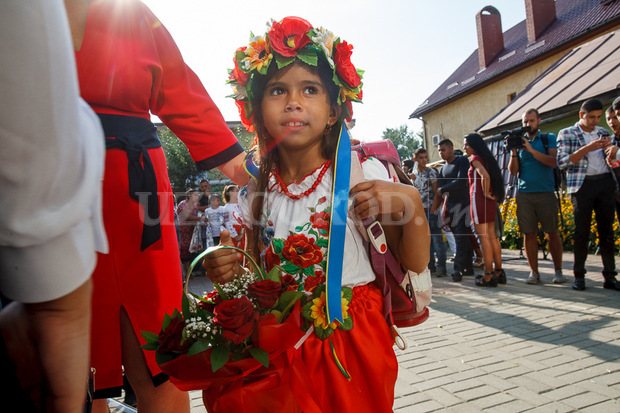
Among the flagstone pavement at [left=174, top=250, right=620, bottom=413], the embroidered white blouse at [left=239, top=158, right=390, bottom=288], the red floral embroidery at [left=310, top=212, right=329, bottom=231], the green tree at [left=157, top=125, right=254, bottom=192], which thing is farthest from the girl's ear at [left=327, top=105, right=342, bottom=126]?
the green tree at [left=157, top=125, right=254, bottom=192]

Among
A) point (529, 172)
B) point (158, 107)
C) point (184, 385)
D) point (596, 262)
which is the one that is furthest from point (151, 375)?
point (596, 262)

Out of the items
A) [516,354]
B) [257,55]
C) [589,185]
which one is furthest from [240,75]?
[589,185]

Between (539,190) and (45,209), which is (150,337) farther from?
(539,190)

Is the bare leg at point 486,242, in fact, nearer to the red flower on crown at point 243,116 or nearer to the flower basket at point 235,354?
the red flower on crown at point 243,116

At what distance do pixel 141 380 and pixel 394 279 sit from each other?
104 cm

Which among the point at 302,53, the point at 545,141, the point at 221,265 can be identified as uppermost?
the point at 545,141

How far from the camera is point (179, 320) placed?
51.7 inches

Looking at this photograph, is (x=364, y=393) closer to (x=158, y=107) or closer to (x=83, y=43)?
(x=158, y=107)

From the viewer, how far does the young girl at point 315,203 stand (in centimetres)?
159

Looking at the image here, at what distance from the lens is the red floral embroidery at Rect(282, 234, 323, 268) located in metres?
1.63

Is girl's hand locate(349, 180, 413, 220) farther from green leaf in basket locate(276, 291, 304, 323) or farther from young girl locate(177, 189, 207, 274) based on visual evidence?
young girl locate(177, 189, 207, 274)

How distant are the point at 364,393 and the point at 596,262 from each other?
Result: 24.8 ft

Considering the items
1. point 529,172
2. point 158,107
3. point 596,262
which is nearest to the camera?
point 158,107

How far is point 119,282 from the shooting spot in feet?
5.17
